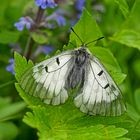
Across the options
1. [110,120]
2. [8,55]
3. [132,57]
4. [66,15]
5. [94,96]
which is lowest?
[110,120]

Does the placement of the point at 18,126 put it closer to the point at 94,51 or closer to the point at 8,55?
the point at 8,55

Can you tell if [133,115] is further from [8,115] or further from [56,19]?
[56,19]

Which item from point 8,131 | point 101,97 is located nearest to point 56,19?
point 8,131

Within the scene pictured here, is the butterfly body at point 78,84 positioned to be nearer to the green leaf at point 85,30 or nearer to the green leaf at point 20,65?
the green leaf at point 20,65

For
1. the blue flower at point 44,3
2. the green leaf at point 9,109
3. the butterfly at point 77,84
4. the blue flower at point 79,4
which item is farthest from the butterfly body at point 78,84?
the blue flower at point 79,4

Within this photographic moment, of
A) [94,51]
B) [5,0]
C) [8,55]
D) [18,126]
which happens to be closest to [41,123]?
[94,51]
